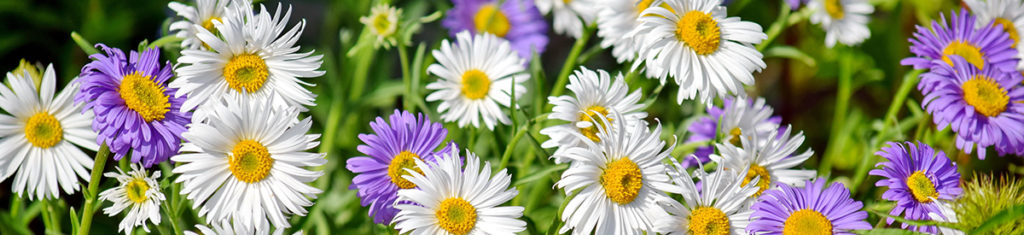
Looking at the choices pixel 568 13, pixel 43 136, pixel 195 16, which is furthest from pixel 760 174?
pixel 43 136

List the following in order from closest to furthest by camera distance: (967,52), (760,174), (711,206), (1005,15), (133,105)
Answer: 1. (133,105)
2. (711,206)
3. (760,174)
4. (967,52)
5. (1005,15)

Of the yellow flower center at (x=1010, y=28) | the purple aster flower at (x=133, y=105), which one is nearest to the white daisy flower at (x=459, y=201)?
the purple aster flower at (x=133, y=105)

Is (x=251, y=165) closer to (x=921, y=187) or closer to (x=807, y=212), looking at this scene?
(x=807, y=212)

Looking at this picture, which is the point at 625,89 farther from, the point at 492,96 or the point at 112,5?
the point at 112,5

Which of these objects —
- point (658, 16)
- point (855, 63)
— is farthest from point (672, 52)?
point (855, 63)

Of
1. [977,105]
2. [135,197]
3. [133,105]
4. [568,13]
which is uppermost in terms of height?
[568,13]

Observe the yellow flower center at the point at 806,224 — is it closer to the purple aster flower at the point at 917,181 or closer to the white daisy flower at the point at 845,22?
the purple aster flower at the point at 917,181
